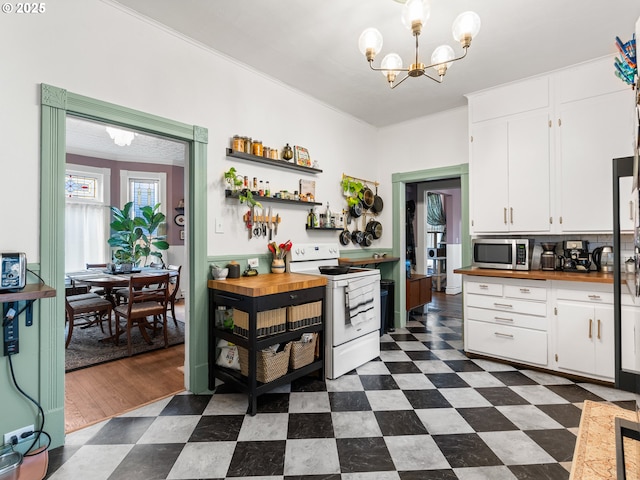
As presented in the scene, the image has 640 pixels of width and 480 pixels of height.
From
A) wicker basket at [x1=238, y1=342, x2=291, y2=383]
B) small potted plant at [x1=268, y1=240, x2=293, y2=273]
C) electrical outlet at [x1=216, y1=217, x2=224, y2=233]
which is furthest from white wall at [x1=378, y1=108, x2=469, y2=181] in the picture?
wicker basket at [x1=238, y1=342, x2=291, y2=383]

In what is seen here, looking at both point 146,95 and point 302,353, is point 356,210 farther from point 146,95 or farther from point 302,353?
point 146,95

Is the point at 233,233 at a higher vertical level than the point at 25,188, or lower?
lower

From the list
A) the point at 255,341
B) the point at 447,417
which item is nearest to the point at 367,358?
the point at 447,417

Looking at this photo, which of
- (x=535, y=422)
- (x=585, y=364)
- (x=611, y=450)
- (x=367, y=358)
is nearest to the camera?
(x=611, y=450)

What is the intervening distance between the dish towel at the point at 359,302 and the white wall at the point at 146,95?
865mm

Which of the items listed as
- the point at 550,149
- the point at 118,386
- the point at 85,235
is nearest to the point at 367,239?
the point at 550,149

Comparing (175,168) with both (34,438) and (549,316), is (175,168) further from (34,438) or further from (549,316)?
(549,316)

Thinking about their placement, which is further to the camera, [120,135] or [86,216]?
[86,216]

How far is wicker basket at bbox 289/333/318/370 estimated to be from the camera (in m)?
2.62

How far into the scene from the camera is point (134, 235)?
5.57 metres

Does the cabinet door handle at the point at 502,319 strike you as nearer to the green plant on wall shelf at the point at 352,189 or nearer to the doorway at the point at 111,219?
the green plant on wall shelf at the point at 352,189

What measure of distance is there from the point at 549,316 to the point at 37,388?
384 cm

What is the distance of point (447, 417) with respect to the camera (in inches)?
89.0

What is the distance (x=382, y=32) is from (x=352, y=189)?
1.89 meters
